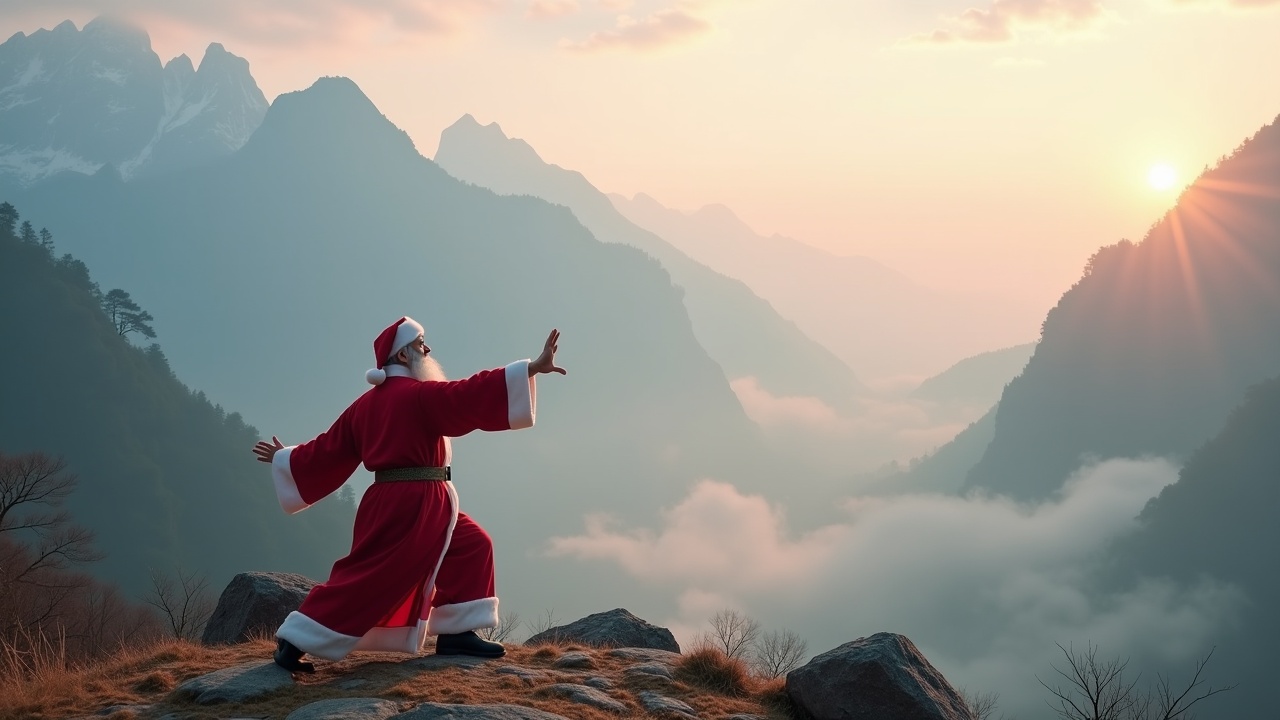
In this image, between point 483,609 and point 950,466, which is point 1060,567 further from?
point 483,609

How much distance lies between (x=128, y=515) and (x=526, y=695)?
9031 centimetres

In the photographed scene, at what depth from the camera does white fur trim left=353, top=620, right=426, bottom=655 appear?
796 centimetres

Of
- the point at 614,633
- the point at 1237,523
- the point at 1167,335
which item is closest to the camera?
the point at 614,633

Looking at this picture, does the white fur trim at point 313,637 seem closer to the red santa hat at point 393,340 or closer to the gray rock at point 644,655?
the red santa hat at point 393,340

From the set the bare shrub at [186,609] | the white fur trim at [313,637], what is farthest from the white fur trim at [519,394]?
the bare shrub at [186,609]

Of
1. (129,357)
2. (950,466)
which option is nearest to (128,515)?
(129,357)

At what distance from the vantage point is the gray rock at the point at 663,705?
7.55m

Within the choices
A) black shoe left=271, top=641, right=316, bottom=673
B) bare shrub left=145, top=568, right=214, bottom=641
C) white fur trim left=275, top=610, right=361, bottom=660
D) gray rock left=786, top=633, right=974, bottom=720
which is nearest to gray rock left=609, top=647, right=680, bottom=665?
gray rock left=786, top=633, right=974, bottom=720

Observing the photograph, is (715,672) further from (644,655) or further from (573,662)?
(573,662)

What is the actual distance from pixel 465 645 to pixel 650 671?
1.52 metres

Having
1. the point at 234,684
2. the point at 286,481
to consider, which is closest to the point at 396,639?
the point at 234,684

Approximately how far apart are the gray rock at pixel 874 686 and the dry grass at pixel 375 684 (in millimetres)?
340

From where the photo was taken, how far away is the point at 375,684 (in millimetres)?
7336

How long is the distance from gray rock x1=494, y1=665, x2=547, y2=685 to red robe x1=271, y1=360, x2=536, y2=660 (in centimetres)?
Answer: 42
